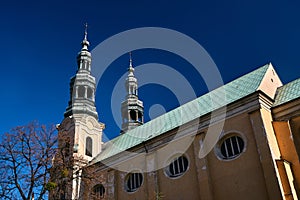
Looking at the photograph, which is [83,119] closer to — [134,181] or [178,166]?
[134,181]

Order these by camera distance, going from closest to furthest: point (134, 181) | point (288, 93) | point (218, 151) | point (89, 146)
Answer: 1. point (218, 151)
2. point (288, 93)
3. point (134, 181)
4. point (89, 146)

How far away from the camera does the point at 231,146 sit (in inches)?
652

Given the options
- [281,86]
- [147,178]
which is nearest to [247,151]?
[281,86]

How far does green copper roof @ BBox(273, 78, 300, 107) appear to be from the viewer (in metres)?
16.5

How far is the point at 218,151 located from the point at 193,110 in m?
4.29

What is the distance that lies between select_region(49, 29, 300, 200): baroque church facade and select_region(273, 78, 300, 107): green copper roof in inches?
2.2

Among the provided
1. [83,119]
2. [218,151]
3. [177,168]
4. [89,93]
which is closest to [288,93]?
[218,151]

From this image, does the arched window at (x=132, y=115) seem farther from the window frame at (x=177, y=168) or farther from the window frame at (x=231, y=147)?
the window frame at (x=231, y=147)

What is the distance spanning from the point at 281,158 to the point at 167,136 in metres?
6.76

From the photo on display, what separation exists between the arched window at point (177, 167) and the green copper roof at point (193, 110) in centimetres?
208

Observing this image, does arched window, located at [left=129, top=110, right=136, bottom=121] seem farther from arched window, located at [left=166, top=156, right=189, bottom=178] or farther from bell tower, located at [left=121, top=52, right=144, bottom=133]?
arched window, located at [left=166, top=156, right=189, bottom=178]

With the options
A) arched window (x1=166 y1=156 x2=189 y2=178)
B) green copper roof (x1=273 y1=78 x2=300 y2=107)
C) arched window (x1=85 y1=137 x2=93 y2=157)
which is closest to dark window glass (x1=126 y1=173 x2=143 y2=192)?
arched window (x1=166 y1=156 x2=189 y2=178)

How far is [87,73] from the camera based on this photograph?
2983 cm

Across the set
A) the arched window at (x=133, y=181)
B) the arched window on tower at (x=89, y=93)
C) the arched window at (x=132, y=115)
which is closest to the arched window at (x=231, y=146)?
the arched window at (x=133, y=181)
